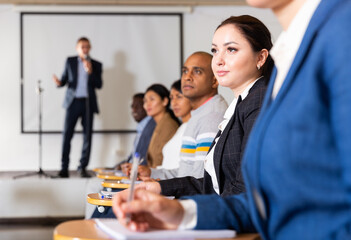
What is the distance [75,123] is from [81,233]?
5.48 m

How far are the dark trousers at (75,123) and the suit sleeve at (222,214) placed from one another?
17.7ft

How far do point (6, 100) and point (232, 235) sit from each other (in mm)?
6501

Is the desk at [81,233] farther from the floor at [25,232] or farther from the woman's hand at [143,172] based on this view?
the floor at [25,232]

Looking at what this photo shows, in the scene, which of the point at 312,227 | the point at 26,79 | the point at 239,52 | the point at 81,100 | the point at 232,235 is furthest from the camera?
the point at 26,79

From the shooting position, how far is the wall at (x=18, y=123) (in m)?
6.91

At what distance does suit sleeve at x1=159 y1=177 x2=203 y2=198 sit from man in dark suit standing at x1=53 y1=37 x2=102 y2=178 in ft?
14.7

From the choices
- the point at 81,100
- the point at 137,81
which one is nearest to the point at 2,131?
the point at 81,100

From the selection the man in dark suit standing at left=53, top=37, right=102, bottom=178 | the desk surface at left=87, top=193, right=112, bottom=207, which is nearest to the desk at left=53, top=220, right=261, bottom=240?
the desk surface at left=87, top=193, right=112, bottom=207

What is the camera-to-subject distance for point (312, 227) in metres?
0.79

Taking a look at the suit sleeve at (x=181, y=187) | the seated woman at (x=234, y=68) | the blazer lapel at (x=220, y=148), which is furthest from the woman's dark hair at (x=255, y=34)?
the suit sleeve at (x=181, y=187)

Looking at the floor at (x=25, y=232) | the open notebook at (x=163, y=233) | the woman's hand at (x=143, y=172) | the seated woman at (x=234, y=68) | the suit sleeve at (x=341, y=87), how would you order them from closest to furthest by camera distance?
the suit sleeve at (x=341, y=87), the open notebook at (x=163, y=233), the seated woman at (x=234, y=68), the woman's hand at (x=143, y=172), the floor at (x=25, y=232)

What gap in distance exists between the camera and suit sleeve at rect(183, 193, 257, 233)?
0.94 m

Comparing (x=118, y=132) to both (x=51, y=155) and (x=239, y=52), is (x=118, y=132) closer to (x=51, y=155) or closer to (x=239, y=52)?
(x=51, y=155)

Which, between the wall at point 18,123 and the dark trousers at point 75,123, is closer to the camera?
the dark trousers at point 75,123
